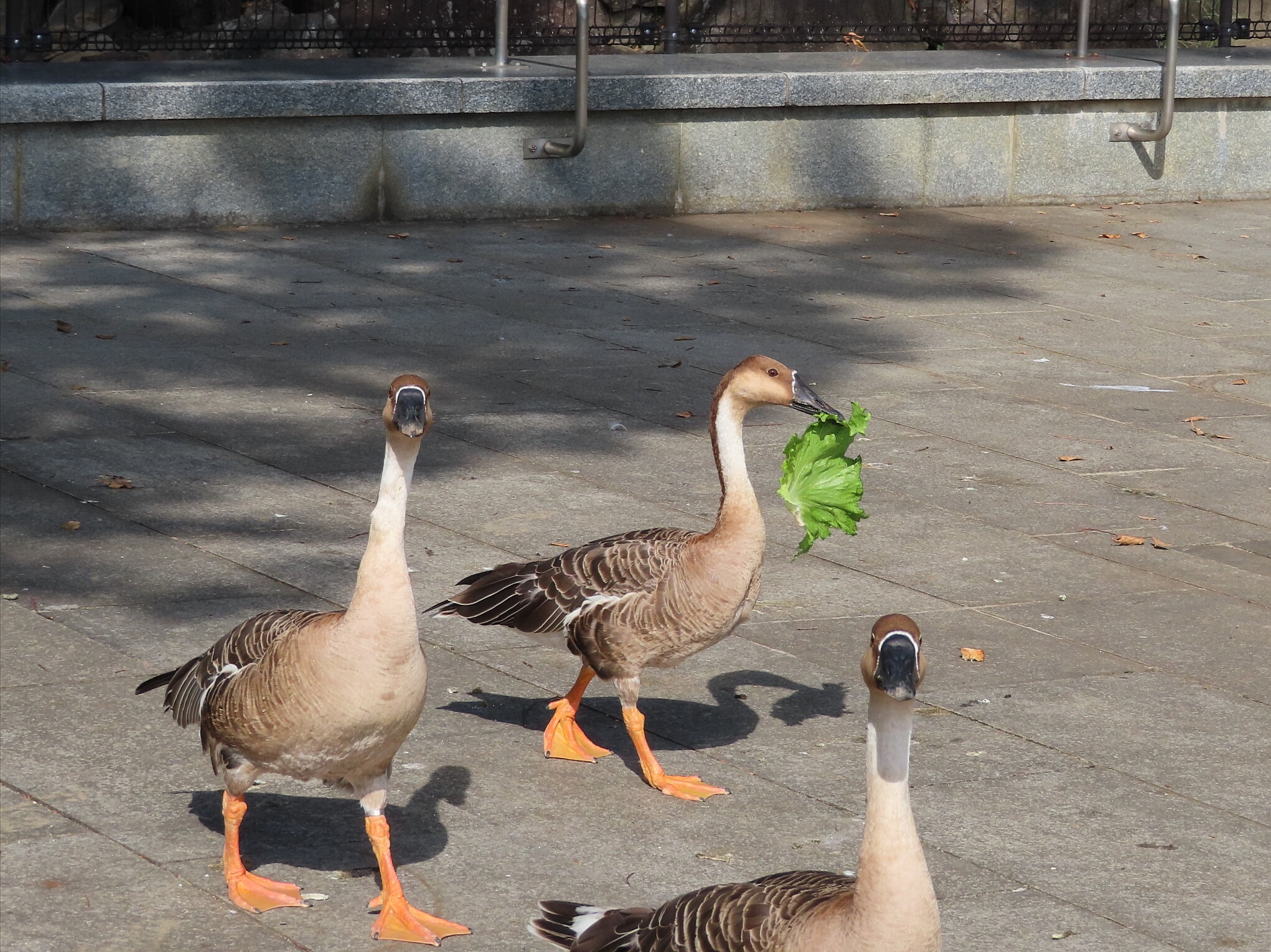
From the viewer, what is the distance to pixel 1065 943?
4.84 m

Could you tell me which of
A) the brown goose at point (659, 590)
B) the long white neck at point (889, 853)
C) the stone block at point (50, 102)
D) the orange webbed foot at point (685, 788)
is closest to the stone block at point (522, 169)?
the stone block at point (50, 102)

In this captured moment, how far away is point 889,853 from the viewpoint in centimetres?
358

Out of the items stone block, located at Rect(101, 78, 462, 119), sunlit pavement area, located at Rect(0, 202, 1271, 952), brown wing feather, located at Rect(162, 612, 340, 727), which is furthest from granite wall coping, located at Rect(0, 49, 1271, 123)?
brown wing feather, located at Rect(162, 612, 340, 727)

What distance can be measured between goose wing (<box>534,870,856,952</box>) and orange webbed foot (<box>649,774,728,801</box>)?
166cm

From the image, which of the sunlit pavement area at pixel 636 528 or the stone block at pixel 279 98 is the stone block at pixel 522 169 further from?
the sunlit pavement area at pixel 636 528

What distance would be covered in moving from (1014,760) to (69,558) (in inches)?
150

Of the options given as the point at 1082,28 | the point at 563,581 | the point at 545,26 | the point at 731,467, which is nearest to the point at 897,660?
the point at 731,467

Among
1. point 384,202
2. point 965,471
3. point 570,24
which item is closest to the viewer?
point 965,471

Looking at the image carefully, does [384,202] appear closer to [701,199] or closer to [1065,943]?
[701,199]

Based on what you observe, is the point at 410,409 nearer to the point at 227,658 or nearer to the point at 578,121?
the point at 227,658

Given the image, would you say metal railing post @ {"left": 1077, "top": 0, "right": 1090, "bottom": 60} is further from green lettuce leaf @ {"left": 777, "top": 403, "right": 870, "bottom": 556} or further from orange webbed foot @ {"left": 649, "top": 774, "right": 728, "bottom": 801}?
orange webbed foot @ {"left": 649, "top": 774, "right": 728, "bottom": 801}

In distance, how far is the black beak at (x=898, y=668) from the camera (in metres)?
3.42

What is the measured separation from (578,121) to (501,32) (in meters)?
1.45

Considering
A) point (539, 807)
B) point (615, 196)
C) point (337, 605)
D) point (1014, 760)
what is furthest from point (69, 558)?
point (615, 196)
